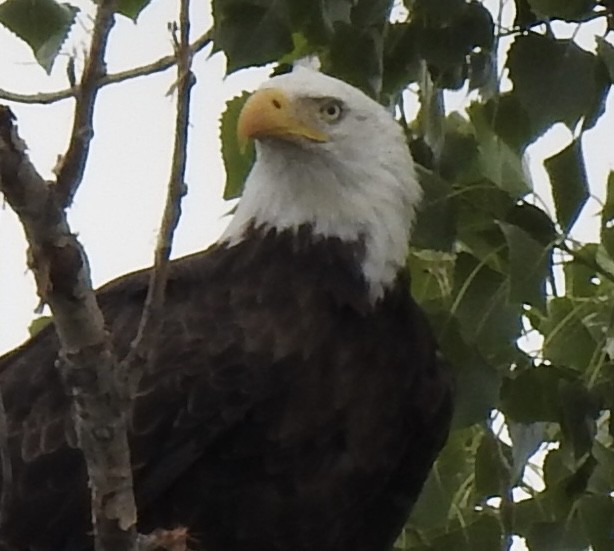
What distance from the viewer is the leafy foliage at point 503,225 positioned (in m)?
2.16

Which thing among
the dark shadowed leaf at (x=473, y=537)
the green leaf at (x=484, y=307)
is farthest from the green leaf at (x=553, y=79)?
the dark shadowed leaf at (x=473, y=537)

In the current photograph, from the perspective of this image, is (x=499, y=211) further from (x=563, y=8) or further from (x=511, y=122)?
(x=563, y=8)

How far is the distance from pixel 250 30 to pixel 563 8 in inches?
15.0

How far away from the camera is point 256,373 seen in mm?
2266

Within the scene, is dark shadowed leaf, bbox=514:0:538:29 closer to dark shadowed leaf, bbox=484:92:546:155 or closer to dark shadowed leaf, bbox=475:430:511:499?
dark shadowed leaf, bbox=484:92:546:155

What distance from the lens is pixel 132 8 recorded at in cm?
224

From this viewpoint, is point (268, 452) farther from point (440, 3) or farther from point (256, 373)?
point (440, 3)

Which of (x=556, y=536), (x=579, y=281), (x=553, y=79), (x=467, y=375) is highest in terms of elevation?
(x=553, y=79)

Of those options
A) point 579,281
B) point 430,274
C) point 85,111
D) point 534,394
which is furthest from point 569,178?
point 85,111

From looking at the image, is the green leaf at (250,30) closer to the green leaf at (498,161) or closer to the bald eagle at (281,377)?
the bald eagle at (281,377)

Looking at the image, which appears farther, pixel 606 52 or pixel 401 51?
pixel 401 51

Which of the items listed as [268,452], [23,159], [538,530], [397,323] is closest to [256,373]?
[268,452]

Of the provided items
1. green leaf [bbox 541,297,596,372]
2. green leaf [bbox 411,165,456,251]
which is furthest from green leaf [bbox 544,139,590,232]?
green leaf [bbox 541,297,596,372]

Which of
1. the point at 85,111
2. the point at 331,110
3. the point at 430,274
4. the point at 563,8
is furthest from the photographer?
the point at 430,274
